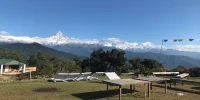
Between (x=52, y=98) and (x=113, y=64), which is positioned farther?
(x=113, y=64)

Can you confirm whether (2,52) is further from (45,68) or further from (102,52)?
(45,68)

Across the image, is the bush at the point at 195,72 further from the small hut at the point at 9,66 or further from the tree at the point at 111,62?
the small hut at the point at 9,66

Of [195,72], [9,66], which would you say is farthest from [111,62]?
[9,66]

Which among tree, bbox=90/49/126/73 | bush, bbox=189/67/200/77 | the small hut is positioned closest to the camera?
bush, bbox=189/67/200/77

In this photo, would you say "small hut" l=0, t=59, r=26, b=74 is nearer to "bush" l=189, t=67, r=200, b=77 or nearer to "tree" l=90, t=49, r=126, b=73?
"tree" l=90, t=49, r=126, b=73

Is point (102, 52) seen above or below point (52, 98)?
above

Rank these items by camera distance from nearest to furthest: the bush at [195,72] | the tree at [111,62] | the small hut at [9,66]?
the bush at [195,72] → the tree at [111,62] → the small hut at [9,66]

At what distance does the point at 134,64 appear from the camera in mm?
34906

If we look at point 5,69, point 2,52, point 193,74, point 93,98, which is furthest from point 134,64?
point 2,52

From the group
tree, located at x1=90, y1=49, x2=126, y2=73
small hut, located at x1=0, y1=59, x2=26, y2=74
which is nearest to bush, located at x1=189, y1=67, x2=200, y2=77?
tree, located at x1=90, y1=49, x2=126, y2=73

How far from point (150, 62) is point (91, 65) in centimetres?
1054

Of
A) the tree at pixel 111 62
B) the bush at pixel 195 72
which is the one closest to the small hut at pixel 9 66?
the tree at pixel 111 62

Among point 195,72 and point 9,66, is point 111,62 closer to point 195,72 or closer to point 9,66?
point 195,72

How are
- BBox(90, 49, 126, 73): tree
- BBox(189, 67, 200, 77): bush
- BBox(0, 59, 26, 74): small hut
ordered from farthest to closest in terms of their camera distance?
BBox(0, 59, 26, 74): small hut < BBox(90, 49, 126, 73): tree < BBox(189, 67, 200, 77): bush
